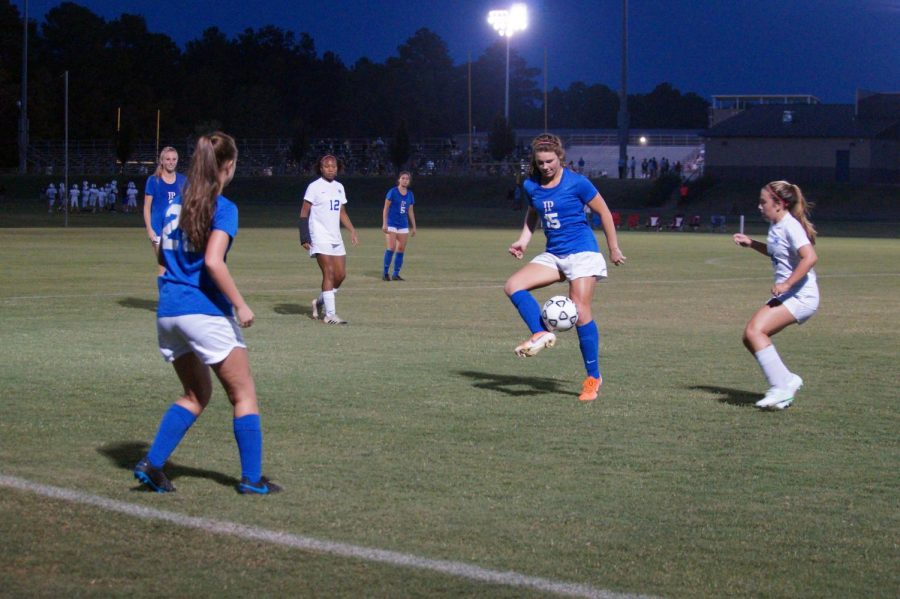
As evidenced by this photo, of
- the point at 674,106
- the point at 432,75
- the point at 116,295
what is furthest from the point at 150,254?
the point at 674,106

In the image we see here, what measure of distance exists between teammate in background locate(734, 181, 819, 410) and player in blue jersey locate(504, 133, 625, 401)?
46.7 inches

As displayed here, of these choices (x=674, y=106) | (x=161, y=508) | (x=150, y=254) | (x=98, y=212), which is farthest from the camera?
(x=674, y=106)

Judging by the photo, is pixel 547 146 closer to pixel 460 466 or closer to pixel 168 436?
pixel 460 466

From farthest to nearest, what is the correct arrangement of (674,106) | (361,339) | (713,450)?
(674,106) < (361,339) < (713,450)

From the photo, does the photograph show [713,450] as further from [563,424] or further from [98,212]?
[98,212]

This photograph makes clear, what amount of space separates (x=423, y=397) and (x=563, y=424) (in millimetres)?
1452

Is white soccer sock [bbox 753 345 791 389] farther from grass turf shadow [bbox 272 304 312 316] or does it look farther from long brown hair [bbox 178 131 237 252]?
grass turf shadow [bbox 272 304 312 316]

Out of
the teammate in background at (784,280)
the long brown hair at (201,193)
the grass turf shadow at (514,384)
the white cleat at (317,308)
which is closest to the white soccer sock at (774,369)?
the teammate in background at (784,280)

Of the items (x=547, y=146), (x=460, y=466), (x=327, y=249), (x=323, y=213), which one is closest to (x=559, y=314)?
(x=547, y=146)

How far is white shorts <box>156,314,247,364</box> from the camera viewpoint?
6.31m

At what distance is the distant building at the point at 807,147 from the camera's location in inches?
3113

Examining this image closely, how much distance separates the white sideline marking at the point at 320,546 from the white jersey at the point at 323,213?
922 centimetres

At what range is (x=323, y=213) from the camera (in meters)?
16.0

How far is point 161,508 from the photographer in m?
6.36
